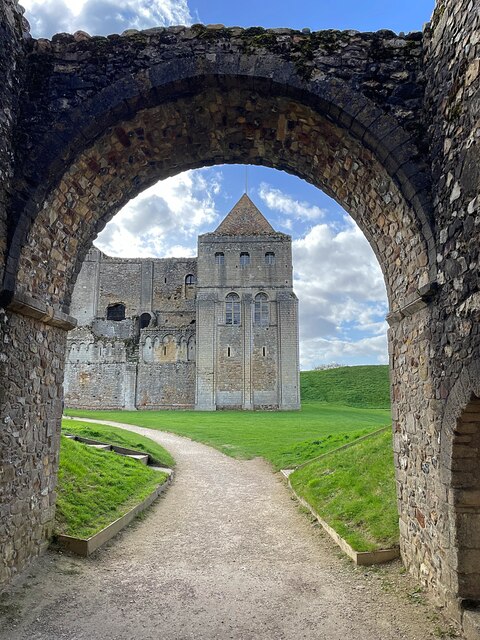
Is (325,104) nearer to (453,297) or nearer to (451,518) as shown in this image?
(453,297)

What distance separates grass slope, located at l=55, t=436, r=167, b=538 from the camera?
7.68 metres

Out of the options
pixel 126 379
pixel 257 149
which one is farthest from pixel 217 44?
pixel 126 379

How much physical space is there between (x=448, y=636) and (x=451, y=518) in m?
1.07

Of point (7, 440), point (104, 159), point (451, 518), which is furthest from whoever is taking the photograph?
point (104, 159)

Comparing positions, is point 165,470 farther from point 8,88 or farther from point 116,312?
point 116,312

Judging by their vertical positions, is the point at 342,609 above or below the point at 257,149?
below

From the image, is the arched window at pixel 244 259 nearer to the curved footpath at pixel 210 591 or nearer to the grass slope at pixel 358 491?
the grass slope at pixel 358 491

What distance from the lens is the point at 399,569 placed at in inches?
251

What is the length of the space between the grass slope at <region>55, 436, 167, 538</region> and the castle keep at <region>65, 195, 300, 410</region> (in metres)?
26.9

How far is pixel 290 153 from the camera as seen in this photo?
7.46m

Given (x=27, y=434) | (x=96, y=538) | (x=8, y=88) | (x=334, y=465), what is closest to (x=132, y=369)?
(x=334, y=465)

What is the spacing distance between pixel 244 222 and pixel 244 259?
13.4 feet

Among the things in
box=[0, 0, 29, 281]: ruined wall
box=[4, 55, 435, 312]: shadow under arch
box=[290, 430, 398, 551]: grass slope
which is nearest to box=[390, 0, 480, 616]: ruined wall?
box=[4, 55, 435, 312]: shadow under arch

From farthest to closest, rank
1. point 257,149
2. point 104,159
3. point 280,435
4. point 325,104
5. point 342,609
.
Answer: point 280,435, point 257,149, point 104,159, point 325,104, point 342,609
